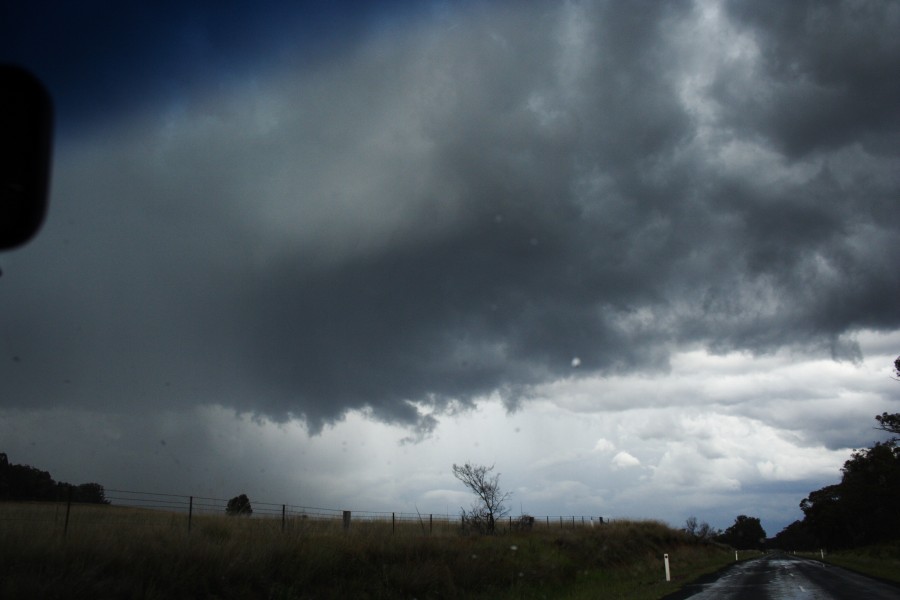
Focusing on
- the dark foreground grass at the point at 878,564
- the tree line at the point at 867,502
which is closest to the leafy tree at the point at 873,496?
the tree line at the point at 867,502

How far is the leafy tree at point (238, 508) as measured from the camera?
927 inches

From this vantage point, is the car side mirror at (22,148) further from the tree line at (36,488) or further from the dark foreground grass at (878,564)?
the dark foreground grass at (878,564)

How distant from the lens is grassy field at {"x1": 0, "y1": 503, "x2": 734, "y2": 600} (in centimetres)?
1255

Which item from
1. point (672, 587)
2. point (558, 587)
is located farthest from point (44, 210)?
point (672, 587)

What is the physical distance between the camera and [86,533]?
48.1ft

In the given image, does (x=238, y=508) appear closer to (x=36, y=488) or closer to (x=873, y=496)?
(x=36, y=488)

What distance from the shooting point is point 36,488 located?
2855 cm

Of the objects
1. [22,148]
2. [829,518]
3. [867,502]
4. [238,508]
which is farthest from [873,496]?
[22,148]

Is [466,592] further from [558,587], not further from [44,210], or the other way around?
[44,210]

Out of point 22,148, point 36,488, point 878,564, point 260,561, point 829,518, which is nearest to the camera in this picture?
point 22,148

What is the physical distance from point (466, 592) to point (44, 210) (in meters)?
21.1

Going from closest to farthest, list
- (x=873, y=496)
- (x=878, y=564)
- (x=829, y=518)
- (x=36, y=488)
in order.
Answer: (x=36, y=488)
(x=878, y=564)
(x=873, y=496)
(x=829, y=518)

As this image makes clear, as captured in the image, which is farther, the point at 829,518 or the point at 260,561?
the point at 829,518

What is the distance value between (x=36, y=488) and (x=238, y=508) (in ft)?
37.0
